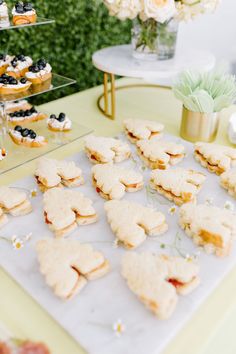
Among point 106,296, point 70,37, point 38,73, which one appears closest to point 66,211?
point 106,296

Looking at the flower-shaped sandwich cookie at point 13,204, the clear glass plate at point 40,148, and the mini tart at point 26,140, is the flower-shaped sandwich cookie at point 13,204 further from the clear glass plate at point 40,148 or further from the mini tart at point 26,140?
the mini tart at point 26,140

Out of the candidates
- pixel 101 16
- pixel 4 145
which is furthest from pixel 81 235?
pixel 101 16

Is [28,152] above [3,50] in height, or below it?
below

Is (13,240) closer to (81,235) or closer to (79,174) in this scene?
(81,235)

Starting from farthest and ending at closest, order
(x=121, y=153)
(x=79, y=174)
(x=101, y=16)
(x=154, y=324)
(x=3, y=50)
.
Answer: (x=101, y=16) < (x=3, y=50) < (x=121, y=153) < (x=79, y=174) < (x=154, y=324)

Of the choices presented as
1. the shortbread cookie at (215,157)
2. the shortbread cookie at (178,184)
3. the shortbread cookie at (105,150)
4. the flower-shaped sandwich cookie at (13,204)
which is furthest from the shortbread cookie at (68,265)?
the shortbread cookie at (215,157)

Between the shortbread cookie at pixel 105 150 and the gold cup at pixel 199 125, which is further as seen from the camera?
the gold cup at pixel 199 125
